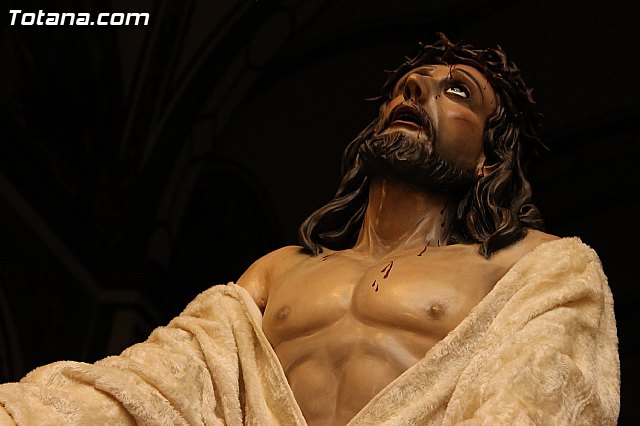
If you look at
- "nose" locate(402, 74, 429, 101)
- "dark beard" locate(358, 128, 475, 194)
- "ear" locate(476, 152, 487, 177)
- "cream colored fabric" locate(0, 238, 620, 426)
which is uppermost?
"nose" locate(402, 74, 429, 101)

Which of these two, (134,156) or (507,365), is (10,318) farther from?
(507,365)

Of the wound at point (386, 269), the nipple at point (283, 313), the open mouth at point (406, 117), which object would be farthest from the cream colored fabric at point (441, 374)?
the open mouth at point (406, 117)

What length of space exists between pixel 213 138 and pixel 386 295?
2.62 m

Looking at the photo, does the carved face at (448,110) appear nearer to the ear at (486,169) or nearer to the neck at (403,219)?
the ear at (486,169)

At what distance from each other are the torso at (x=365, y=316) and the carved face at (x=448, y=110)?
35cm

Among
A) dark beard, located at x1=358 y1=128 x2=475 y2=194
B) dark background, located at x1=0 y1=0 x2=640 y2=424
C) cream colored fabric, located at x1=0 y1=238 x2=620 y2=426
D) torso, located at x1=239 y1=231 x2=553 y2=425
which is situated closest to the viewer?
cream colored fabric, located at x1=0 y1=238 x2=620 y2=426

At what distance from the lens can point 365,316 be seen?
443 cm

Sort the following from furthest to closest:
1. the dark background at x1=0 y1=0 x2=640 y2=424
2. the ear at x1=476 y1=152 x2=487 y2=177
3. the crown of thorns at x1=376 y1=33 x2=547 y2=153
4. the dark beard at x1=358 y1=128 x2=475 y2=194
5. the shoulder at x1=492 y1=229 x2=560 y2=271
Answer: the dark background at x1=0 y1=0 x2=640 y2=424 < the crown of thorns at x1=376 y1=33 x2=547 y2=153 < the ear at x1=476 y1=152 x2=487 y2=177 < the dark beard at x1=358 y1=128 x2=475 y2=194 < the shoulder at x1=492 y1=229 x2=560 y2=271

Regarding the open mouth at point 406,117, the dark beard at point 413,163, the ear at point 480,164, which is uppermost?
the open mouth at point 406,117

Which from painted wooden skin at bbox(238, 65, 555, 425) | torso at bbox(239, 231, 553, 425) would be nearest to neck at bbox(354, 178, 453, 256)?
painted wooden skin at bbox(238, 65, 555, 425)

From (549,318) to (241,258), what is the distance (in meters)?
2.96

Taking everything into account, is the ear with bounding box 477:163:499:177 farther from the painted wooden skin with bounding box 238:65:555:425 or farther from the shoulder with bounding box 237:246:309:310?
the shoulder with bounding box 237:246:309:310

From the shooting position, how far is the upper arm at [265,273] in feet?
15.7

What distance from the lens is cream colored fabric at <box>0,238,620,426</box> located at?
393 cm
